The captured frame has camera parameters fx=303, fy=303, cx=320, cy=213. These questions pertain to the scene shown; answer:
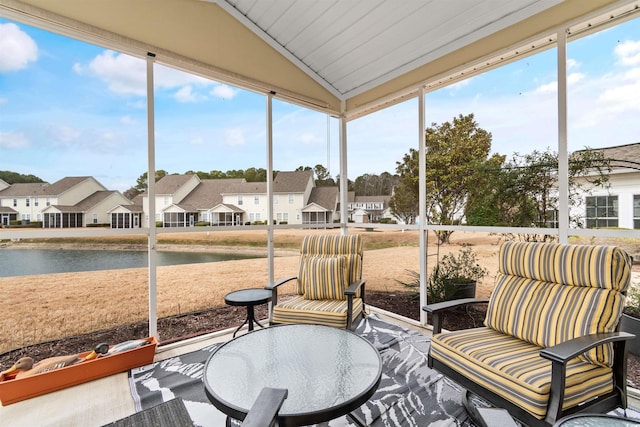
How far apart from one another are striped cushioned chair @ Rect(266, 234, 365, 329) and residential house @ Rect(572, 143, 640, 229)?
6.50ft

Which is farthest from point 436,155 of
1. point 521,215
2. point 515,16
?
point 515,16

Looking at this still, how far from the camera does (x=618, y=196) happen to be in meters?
2.23

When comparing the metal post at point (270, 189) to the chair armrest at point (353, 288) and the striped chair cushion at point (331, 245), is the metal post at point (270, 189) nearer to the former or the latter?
the striped chair cushion at point (331, 245)

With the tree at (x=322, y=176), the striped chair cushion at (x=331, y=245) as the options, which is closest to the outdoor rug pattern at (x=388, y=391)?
the striped chair cushion at (x=331, y=245)

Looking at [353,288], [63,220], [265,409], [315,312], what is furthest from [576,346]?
[63,220]

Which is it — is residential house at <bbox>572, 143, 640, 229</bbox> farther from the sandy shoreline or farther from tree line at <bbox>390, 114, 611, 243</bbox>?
the sandy shoreline

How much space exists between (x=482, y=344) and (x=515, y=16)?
8.73 feet

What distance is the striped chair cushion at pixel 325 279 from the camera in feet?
10.4

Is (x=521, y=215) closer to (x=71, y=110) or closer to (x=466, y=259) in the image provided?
(x=466, y=259)

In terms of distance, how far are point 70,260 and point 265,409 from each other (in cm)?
240

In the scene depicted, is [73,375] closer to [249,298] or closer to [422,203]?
[249,298]

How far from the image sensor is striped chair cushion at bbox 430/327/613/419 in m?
1.50

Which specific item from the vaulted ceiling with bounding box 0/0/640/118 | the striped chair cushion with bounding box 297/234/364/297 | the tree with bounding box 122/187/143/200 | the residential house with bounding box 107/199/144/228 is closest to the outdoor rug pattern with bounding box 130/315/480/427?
the striped chair cushion with bounding box 297/234/364/297

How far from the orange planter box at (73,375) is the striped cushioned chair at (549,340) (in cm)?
238
